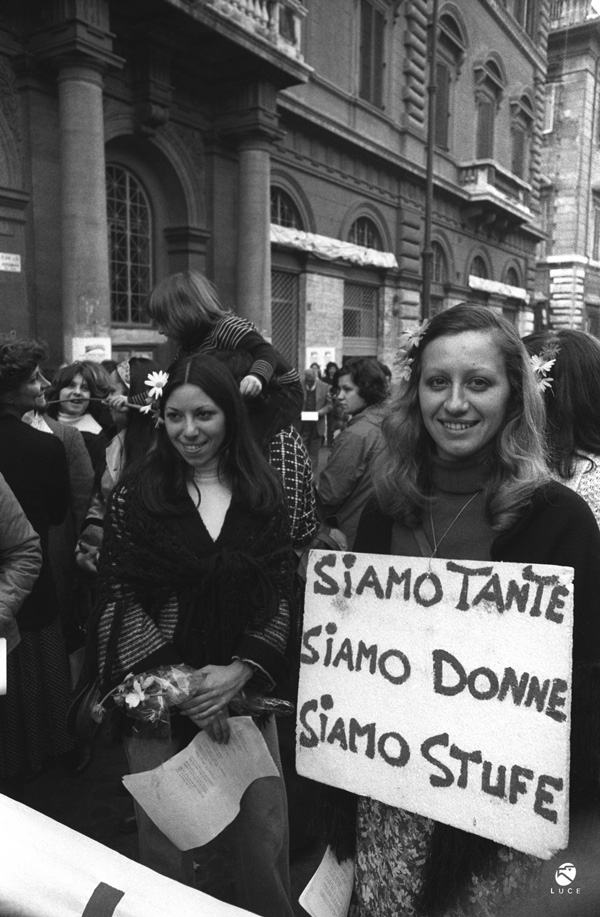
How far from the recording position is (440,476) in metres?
1.56

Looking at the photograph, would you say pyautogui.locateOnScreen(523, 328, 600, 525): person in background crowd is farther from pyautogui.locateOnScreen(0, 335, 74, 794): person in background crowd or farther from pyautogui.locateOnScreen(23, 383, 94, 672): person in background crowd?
pyautogui.locateOnScreen(23, 383, 94, 672): person in background crowd

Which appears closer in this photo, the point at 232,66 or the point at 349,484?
the point at 349,484

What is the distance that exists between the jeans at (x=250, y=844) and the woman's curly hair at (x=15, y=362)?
150 cm

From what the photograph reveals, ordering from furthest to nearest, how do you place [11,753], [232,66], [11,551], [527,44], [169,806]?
[527,44]
[232,66]
[11,753]
[11,551]
[169,806]

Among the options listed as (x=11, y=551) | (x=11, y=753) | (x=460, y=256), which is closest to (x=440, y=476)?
(x=11, y=551)

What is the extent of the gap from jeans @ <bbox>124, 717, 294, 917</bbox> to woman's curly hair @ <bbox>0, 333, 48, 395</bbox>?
4.92ft

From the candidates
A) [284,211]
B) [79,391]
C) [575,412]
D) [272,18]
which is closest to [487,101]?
[284,211]

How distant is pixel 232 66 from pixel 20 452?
Result: 33.0 ft

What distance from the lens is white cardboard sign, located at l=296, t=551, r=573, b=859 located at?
1246 mm

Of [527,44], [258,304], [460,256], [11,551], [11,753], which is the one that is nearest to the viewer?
[11,551]

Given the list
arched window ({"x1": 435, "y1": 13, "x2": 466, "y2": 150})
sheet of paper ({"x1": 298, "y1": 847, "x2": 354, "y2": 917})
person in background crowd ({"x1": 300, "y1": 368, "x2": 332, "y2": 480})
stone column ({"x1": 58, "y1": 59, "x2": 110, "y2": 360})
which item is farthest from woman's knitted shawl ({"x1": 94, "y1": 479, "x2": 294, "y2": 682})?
arched window ({"x1": 435, "y1": 13, "x2": 466, "y2": 150})

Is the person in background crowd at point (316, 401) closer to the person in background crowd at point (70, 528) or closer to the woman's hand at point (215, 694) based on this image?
the person in background crowd at point (70, 528)

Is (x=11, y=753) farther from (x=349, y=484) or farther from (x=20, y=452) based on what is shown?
(x=349, y=484)

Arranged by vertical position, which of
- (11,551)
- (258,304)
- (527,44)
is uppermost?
(527,44)
